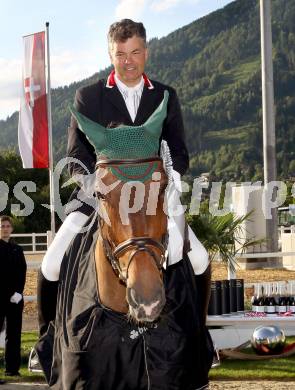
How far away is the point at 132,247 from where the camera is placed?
3.25 m

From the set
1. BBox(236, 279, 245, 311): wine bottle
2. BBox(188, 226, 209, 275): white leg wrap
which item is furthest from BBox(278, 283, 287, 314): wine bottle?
BBox(188, 226, 209, 275): white leg wrap

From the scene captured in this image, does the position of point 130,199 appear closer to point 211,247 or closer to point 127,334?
point 127,334

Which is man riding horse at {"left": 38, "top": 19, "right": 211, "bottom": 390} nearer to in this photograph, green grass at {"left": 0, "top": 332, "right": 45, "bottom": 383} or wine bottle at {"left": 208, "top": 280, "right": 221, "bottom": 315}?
green grass at {"left": 0, "top": 332, "right": 45, "bottom": 383}

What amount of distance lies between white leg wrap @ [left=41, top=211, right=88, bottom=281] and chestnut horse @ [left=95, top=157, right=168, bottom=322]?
21.9 inches

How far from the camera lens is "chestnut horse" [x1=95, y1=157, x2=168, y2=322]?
10.2 ft

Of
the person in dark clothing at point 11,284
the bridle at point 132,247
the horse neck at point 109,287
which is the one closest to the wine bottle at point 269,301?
the person in dark clothing at point 11,284

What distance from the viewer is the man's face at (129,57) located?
14.0 ft

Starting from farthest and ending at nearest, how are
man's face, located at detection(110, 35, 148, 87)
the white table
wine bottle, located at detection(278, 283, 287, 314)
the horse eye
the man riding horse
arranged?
wine bottle, located at detection(278, 283, 287, 314) → the white table → man's face, located at detection(110, 35, 148, 87) → the man riding horse → the horse eye

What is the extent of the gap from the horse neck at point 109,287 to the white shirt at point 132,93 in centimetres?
108

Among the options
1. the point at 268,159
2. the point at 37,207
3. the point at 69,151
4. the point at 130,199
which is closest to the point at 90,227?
the point at 69,151

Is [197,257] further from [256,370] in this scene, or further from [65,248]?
[256,370]

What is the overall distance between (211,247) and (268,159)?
8954mm

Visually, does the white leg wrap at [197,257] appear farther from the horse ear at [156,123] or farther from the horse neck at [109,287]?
the horse ear at [156,123]

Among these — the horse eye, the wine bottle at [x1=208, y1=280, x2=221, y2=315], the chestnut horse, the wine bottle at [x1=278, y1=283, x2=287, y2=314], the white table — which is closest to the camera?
the chestnut horse
